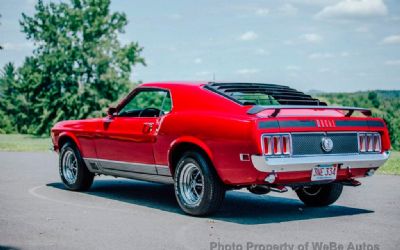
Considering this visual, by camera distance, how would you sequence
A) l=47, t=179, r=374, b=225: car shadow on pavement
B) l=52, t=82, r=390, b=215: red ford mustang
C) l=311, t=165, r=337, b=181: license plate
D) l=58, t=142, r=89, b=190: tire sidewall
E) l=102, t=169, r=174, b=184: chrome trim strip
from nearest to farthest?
1. l=52, t=82, r=390, b=215: red ford mustang
2. l=311, t=165, r=337, b=181: license plate
3. l=47, t=179, r=374, b=225: car shadow on pavement
4. l=102, t=169, r=174, b=184: chrome trim strip
5. l=58, t=142, r=89, b=190: tire sidewall

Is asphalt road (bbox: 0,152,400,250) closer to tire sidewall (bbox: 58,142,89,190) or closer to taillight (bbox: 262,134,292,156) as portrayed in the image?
tire sidewall (bbox: 58,142,89,190)

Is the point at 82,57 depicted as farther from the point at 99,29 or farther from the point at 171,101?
the point at 171,101

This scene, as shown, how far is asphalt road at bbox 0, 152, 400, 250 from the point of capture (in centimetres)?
583

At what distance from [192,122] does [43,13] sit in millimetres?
52543

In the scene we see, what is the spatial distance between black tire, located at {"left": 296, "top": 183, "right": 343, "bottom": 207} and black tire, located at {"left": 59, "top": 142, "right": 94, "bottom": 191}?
3.31 m

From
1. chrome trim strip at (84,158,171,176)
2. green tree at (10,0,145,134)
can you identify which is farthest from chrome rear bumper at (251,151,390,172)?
green tree at (10,0,145,134)

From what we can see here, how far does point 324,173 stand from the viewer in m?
7.05

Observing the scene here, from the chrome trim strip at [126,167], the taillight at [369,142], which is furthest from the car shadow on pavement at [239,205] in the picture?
the taillight at [369,142]

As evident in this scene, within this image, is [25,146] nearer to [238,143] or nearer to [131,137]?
[131,137]

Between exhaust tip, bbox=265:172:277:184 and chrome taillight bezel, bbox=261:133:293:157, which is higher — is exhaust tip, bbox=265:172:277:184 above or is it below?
below

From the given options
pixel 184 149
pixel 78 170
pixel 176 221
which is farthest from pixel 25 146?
pixel 176 221

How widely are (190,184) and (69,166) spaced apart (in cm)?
317

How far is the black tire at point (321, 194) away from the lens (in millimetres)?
8273

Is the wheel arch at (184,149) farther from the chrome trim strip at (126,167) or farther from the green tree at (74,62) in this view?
the green tree at (74,62)
